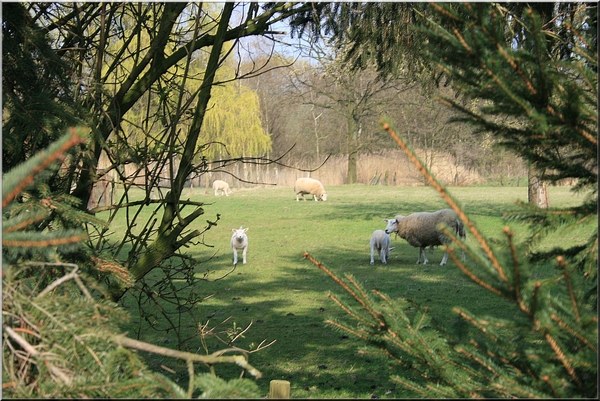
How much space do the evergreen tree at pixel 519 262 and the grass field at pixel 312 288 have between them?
17cm

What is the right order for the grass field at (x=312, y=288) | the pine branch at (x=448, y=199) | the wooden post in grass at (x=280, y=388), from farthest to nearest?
the grass field at (x=312, y=288) → the wooden post in grass at (x=280, y=388) → the pine branch at (x=448, y=199)

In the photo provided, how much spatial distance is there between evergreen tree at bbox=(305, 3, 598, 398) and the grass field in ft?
0.55

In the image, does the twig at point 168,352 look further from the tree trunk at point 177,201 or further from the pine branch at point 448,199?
the tree trunk at point 177,201

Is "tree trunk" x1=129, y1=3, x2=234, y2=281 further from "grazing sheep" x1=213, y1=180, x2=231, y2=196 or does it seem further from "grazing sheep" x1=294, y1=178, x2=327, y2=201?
"grazing sheep" x1=213, y1=180, x2=231, y2=196

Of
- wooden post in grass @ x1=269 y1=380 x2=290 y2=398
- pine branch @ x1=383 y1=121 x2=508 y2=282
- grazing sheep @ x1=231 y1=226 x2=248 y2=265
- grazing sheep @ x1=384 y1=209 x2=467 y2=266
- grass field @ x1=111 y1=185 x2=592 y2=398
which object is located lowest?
grass field @ x1=111 y1=185 x2=592 y2=398

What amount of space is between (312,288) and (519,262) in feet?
33.4

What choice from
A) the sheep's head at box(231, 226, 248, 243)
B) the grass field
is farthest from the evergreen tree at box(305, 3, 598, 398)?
the sheep's head at box(231, 226, 248, 243)

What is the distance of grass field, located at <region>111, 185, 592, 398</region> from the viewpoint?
21.0 ft

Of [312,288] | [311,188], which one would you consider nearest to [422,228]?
[312,288]

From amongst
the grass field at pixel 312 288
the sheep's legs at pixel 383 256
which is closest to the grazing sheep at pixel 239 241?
the grass field at pixel 312 288

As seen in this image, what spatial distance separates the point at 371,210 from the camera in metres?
25.1

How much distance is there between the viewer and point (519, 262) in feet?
5.04

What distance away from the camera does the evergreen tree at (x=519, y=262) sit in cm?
163

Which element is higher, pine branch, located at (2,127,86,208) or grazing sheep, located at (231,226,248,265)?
pine branch, located at (2,127,86,208)
